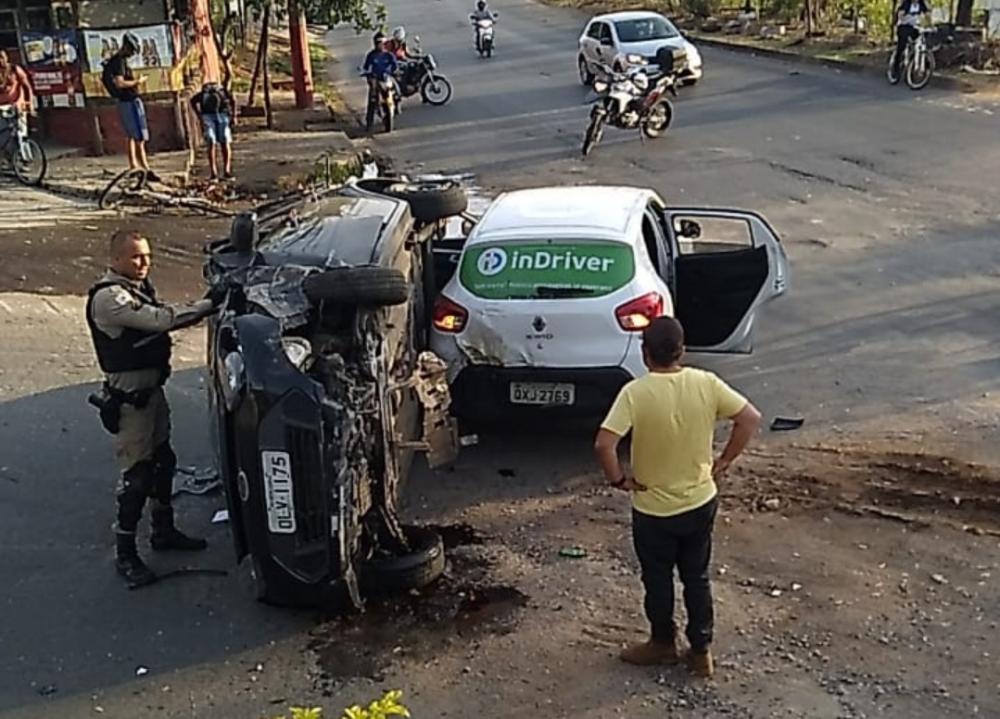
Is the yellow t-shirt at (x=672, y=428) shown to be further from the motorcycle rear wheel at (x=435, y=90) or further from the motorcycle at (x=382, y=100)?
the motorcycle rear wheel at (x=435, y=90)

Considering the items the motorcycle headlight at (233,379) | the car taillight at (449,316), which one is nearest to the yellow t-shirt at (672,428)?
the motorcycle headlight at (233,379)

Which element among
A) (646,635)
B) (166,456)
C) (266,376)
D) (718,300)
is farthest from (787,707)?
(718,300)

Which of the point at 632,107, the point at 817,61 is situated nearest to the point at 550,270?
the point at 632,107

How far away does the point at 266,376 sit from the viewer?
19.3 ft

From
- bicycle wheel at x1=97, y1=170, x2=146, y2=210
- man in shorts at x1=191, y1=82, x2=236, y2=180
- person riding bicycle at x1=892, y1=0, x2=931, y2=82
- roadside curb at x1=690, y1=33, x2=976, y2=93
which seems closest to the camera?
bicycle wheel at x1=97, y1=170, x2=146, y2=210

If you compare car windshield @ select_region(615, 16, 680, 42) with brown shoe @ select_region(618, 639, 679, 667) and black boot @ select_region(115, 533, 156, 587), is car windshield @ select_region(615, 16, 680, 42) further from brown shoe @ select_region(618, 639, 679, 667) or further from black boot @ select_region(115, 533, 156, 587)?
brown shoe @ select_region(618, 639, 679, 667)

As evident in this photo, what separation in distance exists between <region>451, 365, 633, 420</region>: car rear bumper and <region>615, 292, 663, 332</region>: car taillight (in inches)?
10.9

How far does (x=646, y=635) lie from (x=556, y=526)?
4.50ft

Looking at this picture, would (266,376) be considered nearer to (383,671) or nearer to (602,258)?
(383,671)

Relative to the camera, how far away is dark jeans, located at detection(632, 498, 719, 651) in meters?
5.56

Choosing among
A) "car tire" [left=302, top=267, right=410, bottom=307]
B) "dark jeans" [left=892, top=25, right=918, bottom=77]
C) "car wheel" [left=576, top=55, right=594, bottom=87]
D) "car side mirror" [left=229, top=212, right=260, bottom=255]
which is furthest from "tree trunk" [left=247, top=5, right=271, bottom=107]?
"car tire" [left=302, top=267, right=410, bottom=307]

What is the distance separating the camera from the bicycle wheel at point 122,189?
52.9ft

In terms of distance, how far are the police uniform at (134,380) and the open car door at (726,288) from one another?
12.8 ft

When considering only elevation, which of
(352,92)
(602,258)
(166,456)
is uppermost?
(602,258)
